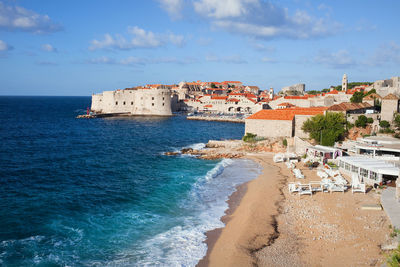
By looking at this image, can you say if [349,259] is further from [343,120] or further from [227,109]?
[227,109]

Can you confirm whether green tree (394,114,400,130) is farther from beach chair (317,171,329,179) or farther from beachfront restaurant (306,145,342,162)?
beach chair (317,171,329,179)

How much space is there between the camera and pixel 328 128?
908 inches

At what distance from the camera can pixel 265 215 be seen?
11.9 metres

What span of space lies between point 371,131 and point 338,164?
32.1 ft

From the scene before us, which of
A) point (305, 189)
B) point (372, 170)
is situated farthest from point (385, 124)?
point (305, 189)

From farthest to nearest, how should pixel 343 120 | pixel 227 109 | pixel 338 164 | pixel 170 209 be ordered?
pixel 227 109, pixel 343 120, pixel 338 164, pixel 170 209

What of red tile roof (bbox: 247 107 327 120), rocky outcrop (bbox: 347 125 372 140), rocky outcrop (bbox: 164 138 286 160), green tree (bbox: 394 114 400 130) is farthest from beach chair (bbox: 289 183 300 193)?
green tree (bbox: 394 114 400 130)

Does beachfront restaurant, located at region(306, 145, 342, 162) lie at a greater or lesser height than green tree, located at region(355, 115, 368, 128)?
lesser

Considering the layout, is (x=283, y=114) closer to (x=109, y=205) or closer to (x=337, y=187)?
(x=337, y=187)

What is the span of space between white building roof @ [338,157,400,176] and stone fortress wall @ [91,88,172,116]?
50.8 m

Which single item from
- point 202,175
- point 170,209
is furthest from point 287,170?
point 170,209

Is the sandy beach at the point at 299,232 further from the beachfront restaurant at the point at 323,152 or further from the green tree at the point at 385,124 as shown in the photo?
the green tree at the point at 385,124

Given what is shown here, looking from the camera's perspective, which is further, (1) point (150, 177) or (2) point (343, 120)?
(2) point (343, 120)

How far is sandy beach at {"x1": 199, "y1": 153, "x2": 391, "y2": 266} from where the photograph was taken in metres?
8.67
